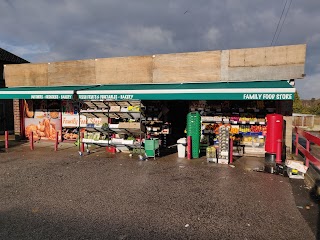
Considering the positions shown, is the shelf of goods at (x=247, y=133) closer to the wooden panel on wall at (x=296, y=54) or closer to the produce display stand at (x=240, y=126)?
the produce display stand at (x=240, y=126)

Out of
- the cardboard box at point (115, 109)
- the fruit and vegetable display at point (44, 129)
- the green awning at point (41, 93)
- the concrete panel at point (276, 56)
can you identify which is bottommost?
the fruit and vegetable display at point (44, 129)

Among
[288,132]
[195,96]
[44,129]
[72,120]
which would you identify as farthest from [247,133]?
[44,129]

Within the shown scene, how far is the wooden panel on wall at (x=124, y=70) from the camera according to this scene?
38.1ft

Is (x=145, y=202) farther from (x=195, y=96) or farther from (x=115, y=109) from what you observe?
(x=115, y=109)

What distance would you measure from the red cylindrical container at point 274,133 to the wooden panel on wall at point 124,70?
5.91 meters

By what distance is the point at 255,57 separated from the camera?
33.0 feet

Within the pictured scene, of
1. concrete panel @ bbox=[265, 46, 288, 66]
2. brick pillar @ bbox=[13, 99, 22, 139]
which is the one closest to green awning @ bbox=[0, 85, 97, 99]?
brick pillar @ bbox=[13, 99, 22, 139]

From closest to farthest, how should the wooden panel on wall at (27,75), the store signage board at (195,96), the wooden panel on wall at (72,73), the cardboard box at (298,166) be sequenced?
the cardboard box at (298,166), the store signage board at (195,96), the wooden panel on wall at (72,73), the wooden panel on wall at (27,75)

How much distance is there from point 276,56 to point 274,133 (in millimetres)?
3649

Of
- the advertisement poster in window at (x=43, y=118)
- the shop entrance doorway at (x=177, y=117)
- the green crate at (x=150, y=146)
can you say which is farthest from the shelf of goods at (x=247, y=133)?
the advertisement poster in window at (x=43, y=118)

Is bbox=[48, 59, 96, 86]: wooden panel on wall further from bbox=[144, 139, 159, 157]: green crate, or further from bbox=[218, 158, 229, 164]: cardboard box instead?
bbox=[218, 158, 229, 164]: cardboard box

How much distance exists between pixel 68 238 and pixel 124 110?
6779 millimetres

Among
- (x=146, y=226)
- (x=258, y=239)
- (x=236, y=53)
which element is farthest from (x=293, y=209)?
(x=236, y=53)

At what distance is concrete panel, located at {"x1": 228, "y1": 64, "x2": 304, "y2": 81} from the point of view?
9553 millimetres
